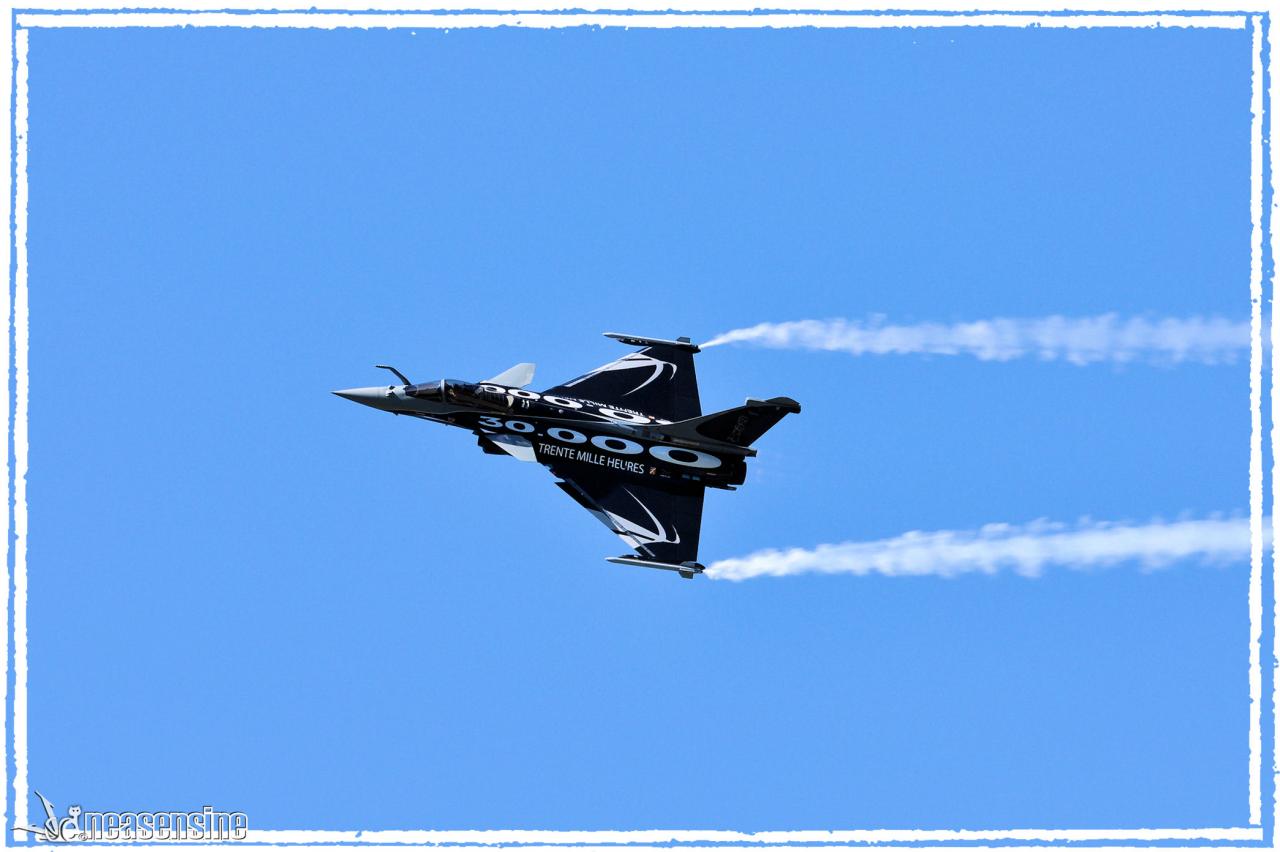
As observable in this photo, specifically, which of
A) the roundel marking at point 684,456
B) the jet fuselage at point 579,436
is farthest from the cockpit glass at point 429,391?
the roundel marking at point 684,456

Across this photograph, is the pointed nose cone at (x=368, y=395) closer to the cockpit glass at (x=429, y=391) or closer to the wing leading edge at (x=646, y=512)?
the cockpit glass at (x=429, y=391)

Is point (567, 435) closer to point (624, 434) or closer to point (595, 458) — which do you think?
point (595, 458)

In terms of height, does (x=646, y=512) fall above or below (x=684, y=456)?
below

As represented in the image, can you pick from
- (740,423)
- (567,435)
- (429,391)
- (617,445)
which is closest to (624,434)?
(617,445)

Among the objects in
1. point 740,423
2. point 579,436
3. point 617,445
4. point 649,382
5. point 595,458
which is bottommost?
point 595,458

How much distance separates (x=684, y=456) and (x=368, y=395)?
8429mm

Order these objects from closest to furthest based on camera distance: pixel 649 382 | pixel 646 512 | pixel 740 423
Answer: pixel 740 423, pixel 646 512, pixel 649 382

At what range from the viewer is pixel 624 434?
1773 inches

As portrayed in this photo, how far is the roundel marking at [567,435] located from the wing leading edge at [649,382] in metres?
1.13

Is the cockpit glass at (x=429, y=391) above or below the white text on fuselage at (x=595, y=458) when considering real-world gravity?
above

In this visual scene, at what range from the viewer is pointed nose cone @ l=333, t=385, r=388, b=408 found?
46.5 m

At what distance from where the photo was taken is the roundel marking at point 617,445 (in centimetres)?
4506

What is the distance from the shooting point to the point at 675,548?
44312 mm
